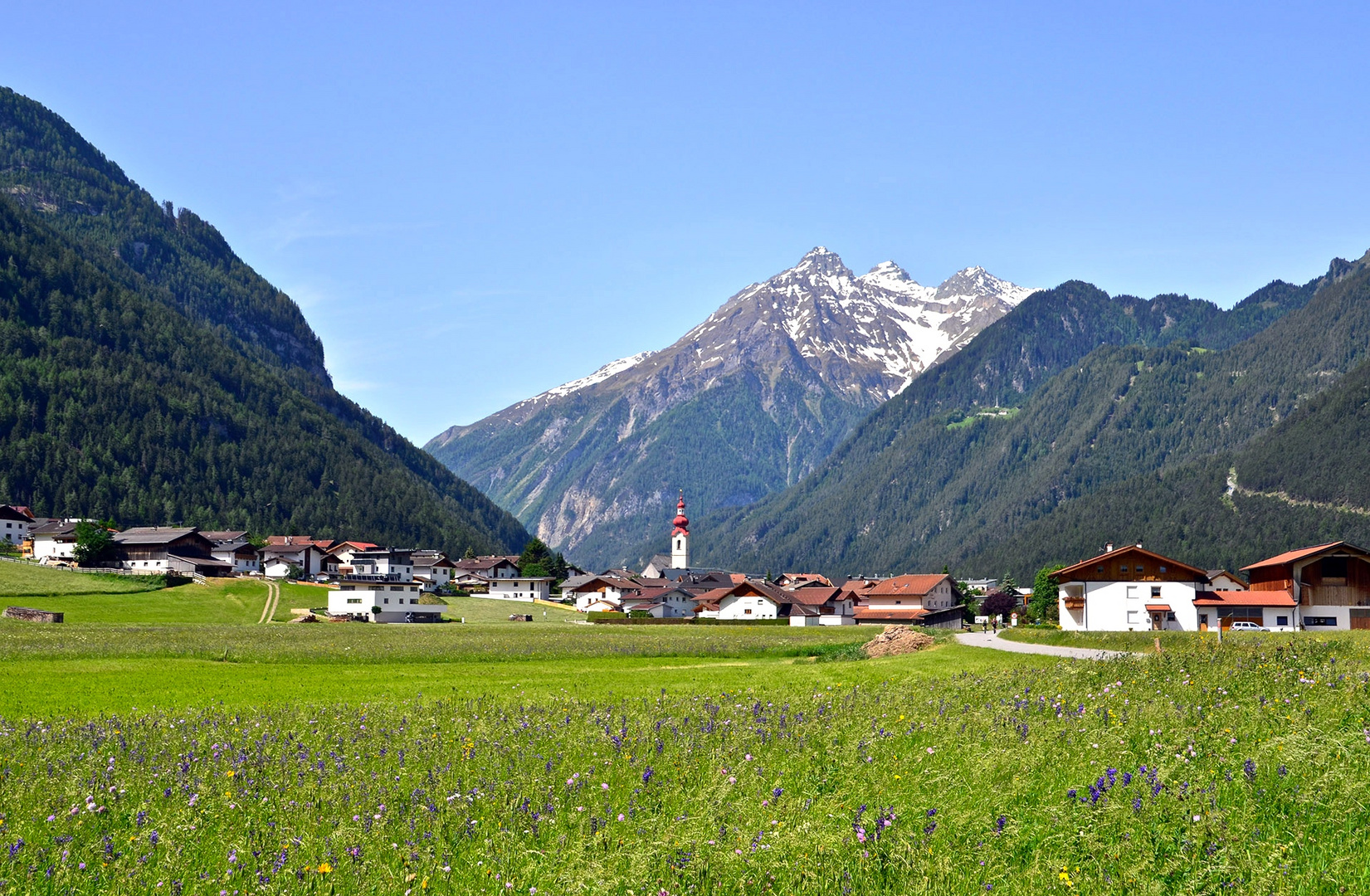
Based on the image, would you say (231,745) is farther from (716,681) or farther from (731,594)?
(731,594)

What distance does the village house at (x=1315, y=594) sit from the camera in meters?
79.4

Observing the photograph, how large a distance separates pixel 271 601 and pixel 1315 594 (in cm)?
11054

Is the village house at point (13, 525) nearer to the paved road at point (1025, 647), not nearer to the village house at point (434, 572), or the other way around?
the village house at point (434, 572)

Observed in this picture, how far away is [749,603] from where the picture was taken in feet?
481

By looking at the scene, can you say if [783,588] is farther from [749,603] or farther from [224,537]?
[224,537]

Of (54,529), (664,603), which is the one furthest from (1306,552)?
(54,529)

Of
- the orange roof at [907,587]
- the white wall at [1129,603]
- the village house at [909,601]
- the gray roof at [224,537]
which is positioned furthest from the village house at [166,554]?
the white wall at [1129,603]

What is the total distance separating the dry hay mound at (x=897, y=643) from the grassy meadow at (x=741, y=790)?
24.1 metres

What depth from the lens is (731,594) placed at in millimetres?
148375

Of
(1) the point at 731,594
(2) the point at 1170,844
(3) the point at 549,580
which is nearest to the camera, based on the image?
(2) the point at 1170,844

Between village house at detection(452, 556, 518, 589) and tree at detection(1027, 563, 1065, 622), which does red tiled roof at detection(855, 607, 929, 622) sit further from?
village house at detection(452, 556, 518, 589)

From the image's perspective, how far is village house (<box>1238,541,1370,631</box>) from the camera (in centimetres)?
7938

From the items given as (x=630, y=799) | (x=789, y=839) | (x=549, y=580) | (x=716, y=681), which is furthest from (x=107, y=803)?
(x=549, y=580)

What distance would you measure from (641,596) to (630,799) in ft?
488
